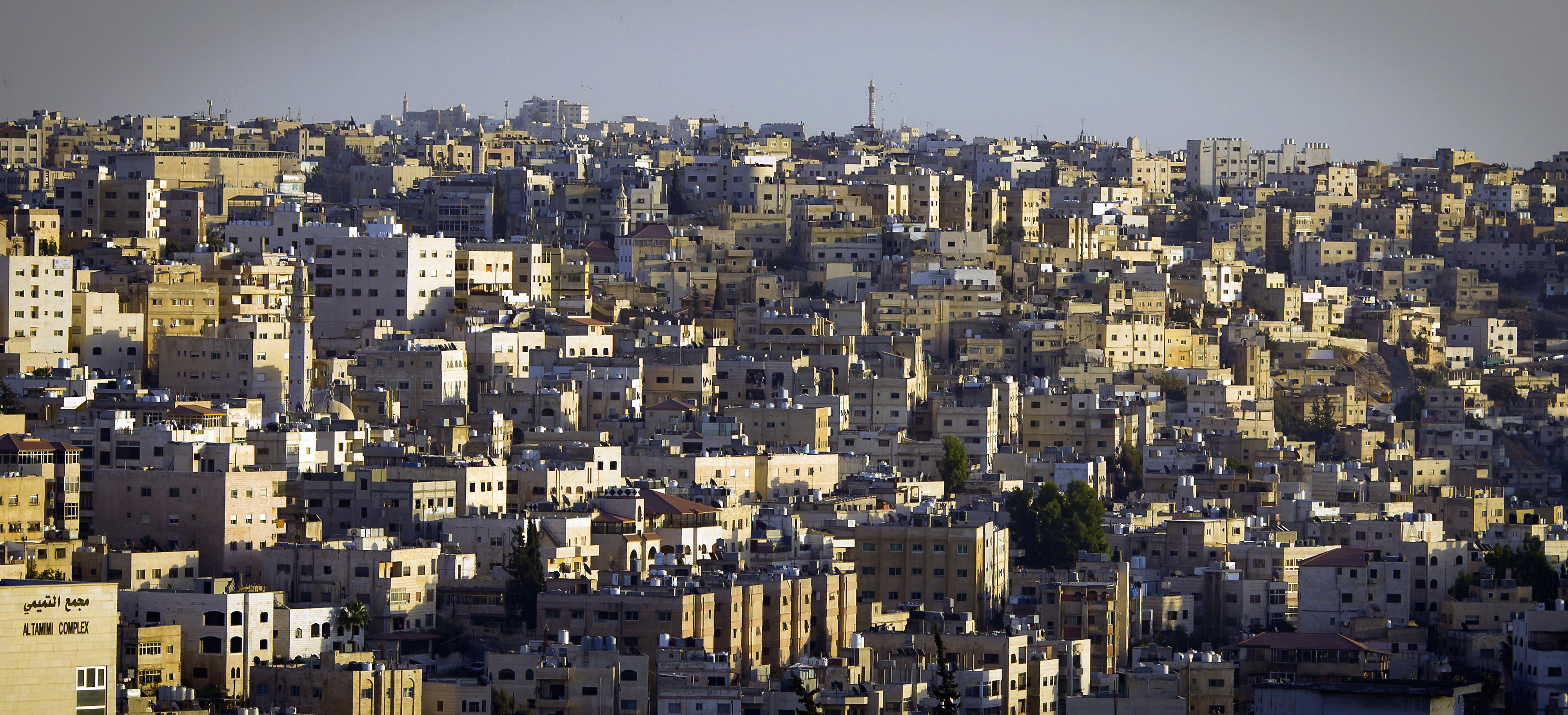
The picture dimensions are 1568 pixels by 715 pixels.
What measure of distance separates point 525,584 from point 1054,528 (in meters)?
14.3

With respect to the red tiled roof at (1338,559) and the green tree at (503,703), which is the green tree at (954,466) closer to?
the red tiled roof at (1338,559)

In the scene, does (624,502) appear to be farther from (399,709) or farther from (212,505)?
(399,709)

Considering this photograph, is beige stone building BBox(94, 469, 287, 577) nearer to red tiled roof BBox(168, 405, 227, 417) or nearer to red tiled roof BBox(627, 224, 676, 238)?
red tiled roof BBox(168, 405, 227, 417)

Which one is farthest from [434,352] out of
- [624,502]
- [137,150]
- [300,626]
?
[137,150]

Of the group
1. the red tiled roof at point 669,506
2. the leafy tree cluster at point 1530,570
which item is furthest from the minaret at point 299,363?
the leafy tree cluster at point 1530,570

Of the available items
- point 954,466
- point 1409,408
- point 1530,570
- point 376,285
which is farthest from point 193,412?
point 1409,408

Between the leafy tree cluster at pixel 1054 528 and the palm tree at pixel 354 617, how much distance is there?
16.0m

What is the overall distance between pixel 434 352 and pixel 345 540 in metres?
15.9

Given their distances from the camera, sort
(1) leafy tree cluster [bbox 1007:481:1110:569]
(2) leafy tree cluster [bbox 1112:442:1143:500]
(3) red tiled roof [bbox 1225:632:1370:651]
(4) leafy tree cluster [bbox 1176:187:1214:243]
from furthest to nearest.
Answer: (4) leafy tree cluster [bbox 1176:187:1214:243] → (2) leafy tree cluster [bbox 1112:442:1143:500] → (1) leafy tree cluster [bbox 1007:481:1110:569] → (3) red tiled roof [bbox 1225:632:1370:651]

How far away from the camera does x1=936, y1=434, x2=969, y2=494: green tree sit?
7069cm

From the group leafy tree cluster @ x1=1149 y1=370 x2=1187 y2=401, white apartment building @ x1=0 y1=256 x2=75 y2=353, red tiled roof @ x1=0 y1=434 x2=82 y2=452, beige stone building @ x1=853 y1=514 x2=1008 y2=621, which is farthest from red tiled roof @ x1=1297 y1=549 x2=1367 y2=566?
white apartment building @ x1=0 y1=256 x2=75 y2=353

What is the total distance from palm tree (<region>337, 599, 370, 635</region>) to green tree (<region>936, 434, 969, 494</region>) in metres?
20.0

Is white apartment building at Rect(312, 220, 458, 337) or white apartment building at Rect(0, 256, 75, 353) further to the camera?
white apartment building at Rect(312, 220, 458, 337)

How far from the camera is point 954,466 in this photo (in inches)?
2805
